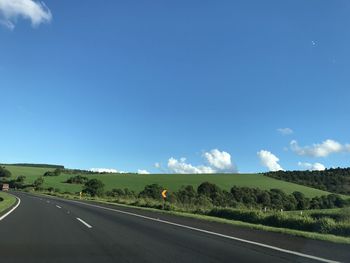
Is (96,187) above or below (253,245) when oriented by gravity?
above

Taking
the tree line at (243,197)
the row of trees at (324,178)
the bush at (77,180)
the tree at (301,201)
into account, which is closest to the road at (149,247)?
the tree line at (243,197)

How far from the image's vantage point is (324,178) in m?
117

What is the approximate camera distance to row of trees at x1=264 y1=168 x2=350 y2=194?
105375 millimetres

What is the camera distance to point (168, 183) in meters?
107

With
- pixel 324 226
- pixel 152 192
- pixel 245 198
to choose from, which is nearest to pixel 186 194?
pixel 152 192

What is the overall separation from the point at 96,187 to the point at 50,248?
94.8m

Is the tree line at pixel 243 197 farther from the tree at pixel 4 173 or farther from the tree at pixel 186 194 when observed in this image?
the tree at pixel 4 173

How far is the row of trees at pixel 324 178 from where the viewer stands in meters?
105

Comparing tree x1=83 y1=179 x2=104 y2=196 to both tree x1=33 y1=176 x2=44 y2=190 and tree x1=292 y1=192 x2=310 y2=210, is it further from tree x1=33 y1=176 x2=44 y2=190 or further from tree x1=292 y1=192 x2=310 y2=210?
tree x1=292 y1=192 x2=310 y2=210

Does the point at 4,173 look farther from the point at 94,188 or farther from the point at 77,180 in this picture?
the point at 94,188

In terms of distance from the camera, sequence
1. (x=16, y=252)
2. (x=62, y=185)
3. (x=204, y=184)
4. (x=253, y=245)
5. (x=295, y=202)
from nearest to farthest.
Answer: (x=16, y=252) → (x=253, y=245) → (x=295, y=202) → (x=204, y=184) → (x=62, y=185)

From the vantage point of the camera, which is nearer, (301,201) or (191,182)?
(301,201)

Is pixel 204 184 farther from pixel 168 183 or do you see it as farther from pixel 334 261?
pixel 334 261

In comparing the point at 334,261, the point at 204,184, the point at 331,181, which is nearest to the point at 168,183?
the point at 204,184
